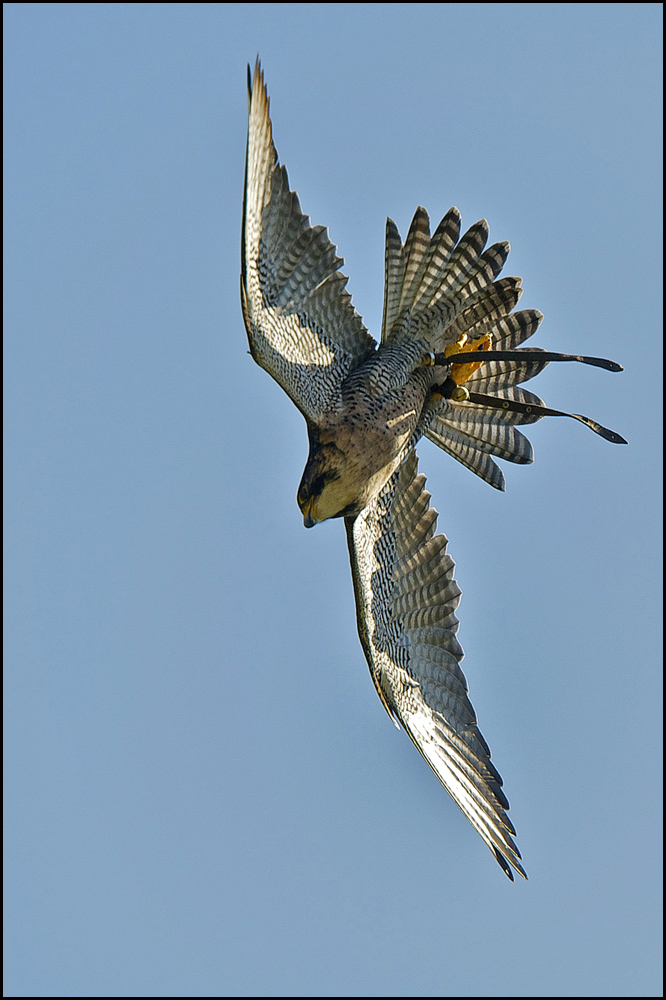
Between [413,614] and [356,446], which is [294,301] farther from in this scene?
[413,614]

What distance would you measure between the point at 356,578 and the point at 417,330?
5.95 ft

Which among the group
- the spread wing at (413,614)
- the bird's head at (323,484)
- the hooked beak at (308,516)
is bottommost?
the spread wing at (413,614)

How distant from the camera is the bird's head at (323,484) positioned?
7.27 meters

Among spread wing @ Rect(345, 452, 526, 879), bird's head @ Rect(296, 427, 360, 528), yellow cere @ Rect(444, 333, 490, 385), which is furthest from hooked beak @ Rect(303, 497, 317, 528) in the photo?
yellow cere @ Rect(444, 333, 490, 385)

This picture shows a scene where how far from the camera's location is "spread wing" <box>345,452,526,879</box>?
777 centimetres

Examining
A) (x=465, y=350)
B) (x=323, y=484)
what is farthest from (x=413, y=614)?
(x=465, y=350)

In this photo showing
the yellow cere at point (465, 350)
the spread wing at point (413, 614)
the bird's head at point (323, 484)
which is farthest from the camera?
the yellow cere at point (465, 350)

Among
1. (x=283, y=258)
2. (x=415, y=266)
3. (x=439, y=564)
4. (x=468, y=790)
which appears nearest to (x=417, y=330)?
(x=415, y=266)

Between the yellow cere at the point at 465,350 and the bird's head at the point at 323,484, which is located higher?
the yellow cere at the point at 465,350

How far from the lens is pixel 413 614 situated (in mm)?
8062

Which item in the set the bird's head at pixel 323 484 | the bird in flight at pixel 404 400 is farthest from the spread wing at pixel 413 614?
the bird's head at pixel 323 484

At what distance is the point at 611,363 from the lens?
7.23 m

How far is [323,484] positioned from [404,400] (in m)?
0.94

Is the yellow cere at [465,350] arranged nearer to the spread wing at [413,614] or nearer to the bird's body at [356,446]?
the bird's body at [356,446]
